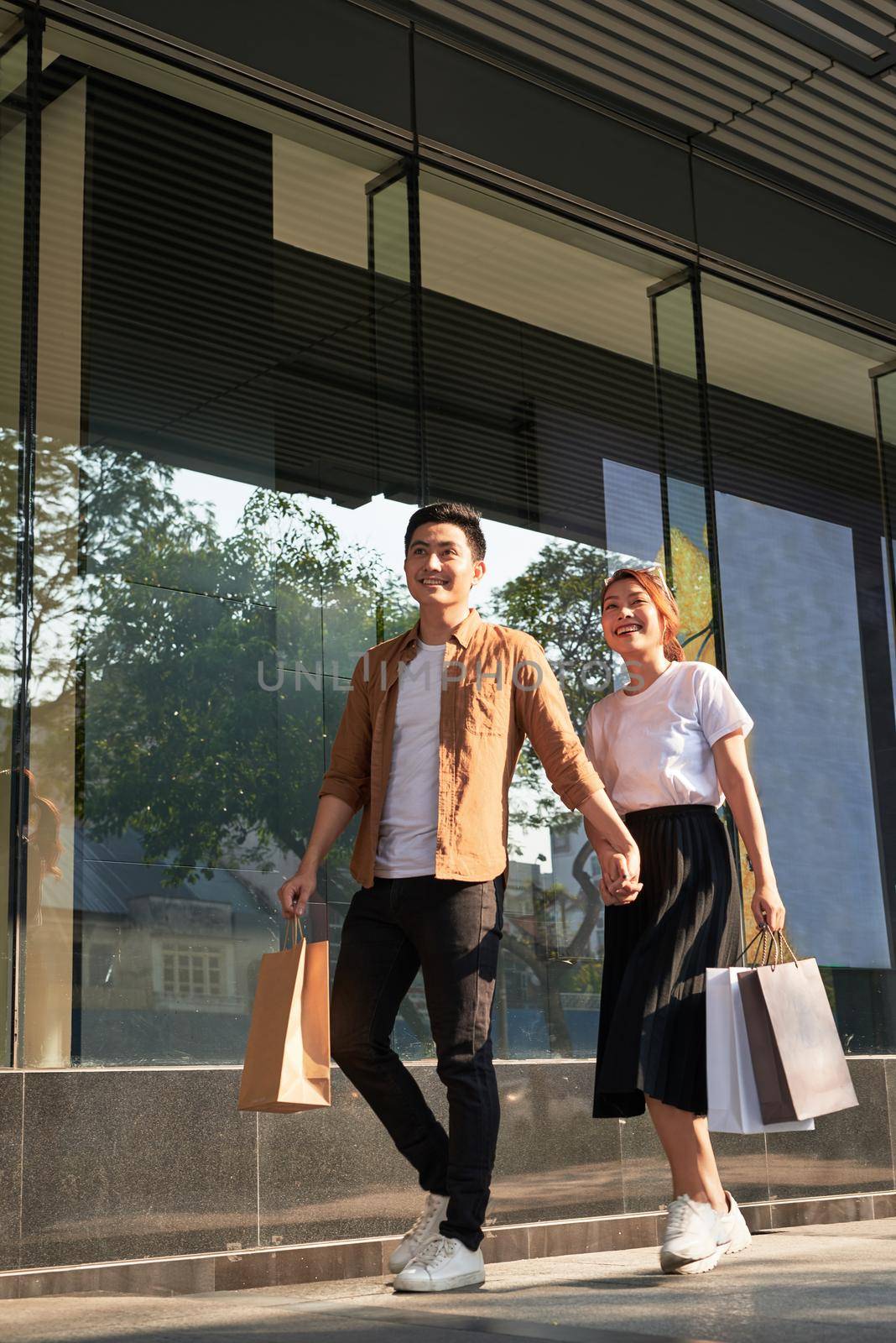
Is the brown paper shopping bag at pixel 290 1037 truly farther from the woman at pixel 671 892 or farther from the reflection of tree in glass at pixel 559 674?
the reflection of tree in glass at pixel 559 674

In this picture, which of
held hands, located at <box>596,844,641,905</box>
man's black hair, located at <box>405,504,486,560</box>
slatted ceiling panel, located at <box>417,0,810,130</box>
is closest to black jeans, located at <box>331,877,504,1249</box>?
held hands, located at <box>596,844,641,905</box>

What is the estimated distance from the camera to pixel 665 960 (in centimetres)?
386

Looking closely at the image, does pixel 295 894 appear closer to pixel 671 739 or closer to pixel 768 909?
pixel 671 739

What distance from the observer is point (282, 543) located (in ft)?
18.1

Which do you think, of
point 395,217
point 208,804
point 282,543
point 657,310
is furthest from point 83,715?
point 657,310

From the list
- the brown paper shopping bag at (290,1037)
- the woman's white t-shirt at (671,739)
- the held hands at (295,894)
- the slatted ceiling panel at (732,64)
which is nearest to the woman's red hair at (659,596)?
the woman's white t-shirt at (671,739)

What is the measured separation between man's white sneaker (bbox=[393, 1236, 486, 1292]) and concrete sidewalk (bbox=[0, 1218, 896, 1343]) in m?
0.04

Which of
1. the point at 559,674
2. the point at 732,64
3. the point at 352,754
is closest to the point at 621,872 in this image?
the point at 352,754

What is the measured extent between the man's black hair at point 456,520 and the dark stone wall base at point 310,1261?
7.15 feet

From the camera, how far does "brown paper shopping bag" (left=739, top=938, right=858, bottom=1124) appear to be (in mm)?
3613

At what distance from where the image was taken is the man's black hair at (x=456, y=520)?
4059 millimetres

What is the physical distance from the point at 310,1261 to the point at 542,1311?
5.41 ft

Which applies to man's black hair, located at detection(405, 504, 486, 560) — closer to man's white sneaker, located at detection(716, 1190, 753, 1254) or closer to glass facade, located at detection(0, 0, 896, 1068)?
glass facade, located at detection(0, 0, 896, 1068)

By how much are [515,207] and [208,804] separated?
3.26 m
